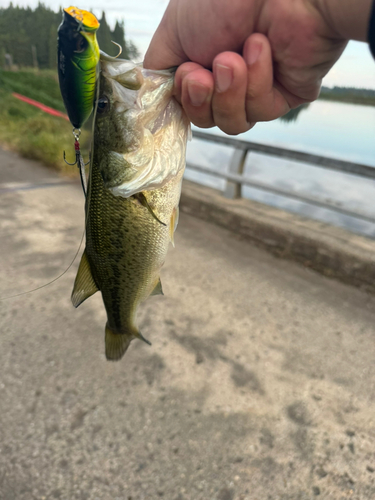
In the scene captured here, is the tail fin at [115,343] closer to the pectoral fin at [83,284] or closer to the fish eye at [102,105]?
the pectoral fin at [83,284]

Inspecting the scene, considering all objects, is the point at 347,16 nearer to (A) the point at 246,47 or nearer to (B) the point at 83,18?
(A) the point at 246,47

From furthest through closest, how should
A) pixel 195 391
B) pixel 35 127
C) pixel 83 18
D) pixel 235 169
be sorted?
pixel 35 127 → pixel 235 169 → pixel 195 391 → pixel 83 18

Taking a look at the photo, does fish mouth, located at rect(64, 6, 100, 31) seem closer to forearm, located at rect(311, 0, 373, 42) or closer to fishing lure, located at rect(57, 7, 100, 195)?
fishing lure, located at rect(57, 7, 100, 195)

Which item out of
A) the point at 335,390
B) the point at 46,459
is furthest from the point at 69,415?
the point at 335,390

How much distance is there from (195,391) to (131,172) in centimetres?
184

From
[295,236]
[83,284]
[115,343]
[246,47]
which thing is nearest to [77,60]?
[246,47]

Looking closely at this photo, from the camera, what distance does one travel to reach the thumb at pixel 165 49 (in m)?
1.42

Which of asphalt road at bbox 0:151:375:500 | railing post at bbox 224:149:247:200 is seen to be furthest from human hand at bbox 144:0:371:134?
Answer: railing post at bbox 224:149:247:200

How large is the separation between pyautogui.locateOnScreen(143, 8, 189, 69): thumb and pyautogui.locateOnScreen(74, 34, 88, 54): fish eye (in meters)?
0.61

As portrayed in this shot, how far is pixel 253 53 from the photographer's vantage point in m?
1.24

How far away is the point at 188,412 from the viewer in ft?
8.14

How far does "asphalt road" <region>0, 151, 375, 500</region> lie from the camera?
6.87ft

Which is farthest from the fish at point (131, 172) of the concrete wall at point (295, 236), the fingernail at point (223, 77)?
the concrete wall at point (295, 236)

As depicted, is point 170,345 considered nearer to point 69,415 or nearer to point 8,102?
point 69,415
